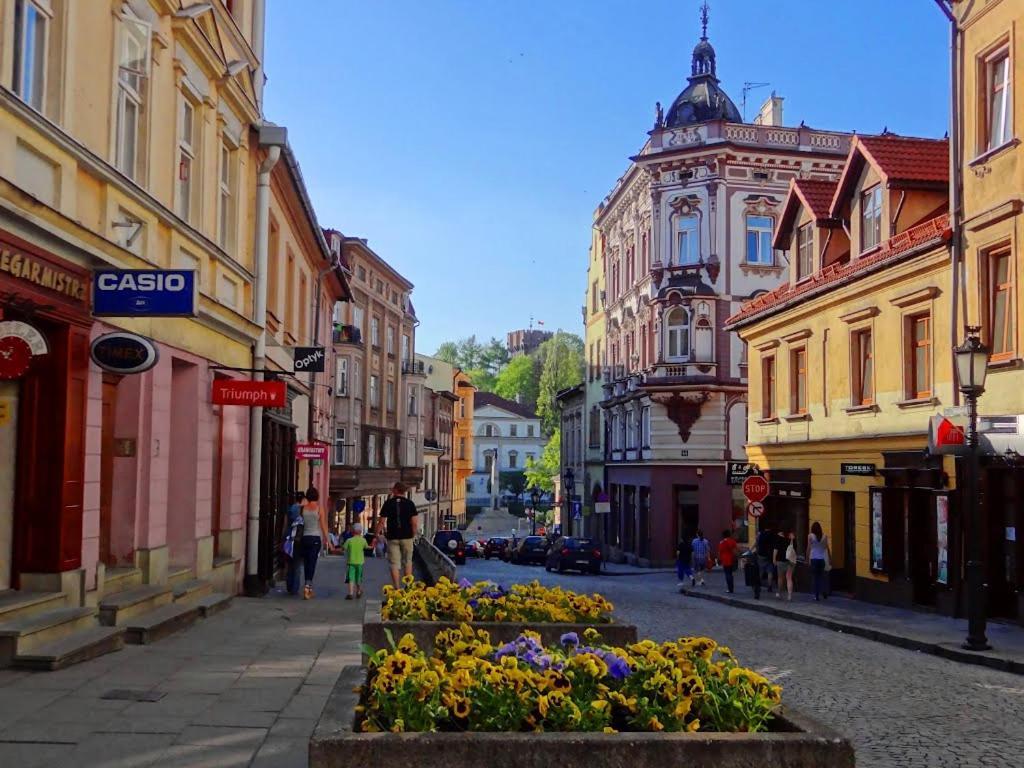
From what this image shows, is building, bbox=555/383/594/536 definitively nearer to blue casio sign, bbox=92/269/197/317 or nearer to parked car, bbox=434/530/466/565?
parked car, bbox=434/530/466/565

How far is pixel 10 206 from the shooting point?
29.9 feet

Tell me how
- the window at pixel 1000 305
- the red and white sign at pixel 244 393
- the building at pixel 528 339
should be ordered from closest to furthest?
the red and white sign at pixel 244 393, the window at pixel 1000 305, the building at pixel 528 339

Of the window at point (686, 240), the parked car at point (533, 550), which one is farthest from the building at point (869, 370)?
the parked car at point (533, 550)

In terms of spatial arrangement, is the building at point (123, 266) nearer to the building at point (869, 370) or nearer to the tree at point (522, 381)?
the building at point (869, 370)

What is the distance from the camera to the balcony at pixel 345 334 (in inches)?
1973

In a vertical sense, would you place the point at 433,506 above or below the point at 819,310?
below

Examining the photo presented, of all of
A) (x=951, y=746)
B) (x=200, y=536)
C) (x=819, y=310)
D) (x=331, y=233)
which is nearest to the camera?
(x=951, y=746)

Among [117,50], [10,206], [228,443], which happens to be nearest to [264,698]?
[10,206]

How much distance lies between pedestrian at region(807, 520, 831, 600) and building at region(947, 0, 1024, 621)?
4896 millimetres

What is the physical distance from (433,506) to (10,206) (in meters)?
71.9

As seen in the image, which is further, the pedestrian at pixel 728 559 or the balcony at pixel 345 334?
the balcony at pixel 345 334

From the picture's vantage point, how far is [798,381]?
28062mm

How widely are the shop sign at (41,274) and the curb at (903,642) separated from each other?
37.5 feet

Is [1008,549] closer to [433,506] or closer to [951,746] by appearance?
[951,746]
